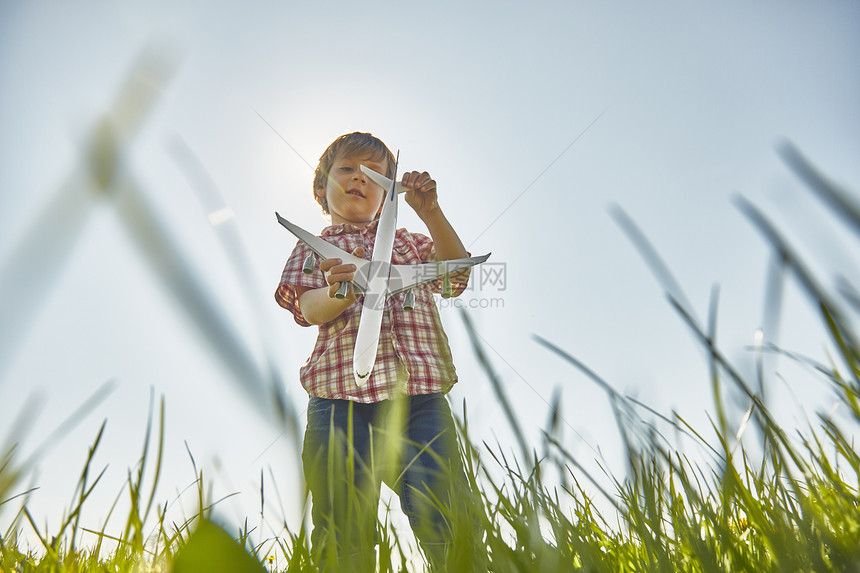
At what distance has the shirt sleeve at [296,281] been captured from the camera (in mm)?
1981

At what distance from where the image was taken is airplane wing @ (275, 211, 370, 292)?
5.00ft

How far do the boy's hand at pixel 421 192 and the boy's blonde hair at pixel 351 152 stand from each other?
1.70 feet

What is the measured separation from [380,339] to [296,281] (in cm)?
37

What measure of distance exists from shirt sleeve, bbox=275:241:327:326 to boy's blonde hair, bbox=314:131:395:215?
44 cm

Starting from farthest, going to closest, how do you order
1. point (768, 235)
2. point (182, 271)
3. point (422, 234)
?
point (422, 234), point (768, 235), point (182, 271)

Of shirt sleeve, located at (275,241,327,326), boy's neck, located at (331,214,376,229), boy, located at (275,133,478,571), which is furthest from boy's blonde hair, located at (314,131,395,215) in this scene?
shirt sleeve, located at (275,241,327,326)

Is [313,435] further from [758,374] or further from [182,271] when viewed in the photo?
[182,271]

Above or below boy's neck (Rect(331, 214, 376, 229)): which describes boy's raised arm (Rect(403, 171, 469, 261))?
below

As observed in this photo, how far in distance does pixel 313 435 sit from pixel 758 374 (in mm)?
1454

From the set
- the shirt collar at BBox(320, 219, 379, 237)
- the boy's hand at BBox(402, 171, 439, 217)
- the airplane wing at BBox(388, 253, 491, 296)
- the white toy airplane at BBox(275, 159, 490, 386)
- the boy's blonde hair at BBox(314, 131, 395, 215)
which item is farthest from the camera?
the boy's blonde hair at BBox(314, 131, 395, 215)

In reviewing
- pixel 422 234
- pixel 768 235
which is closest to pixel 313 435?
pixel 422 234

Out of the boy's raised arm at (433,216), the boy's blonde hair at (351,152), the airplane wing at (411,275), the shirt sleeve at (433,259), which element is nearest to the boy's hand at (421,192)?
the boy's raised arm at (433,216)

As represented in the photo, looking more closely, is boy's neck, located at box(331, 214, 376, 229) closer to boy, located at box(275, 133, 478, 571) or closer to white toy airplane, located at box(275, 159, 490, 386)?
boy, located at box(275, 133, 478, 571)

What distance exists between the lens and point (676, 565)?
22.2 inches
